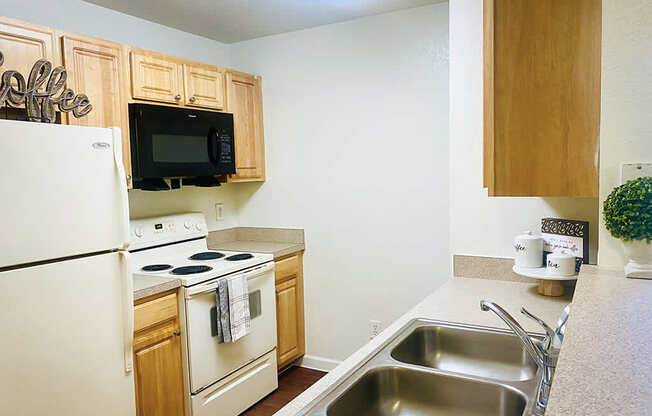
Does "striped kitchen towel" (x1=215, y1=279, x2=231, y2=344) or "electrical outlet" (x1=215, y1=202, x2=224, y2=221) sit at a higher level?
"electrical outlet" (x1=215, y1=202, x2=224, y2=221)

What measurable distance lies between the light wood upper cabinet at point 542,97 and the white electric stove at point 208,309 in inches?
61.8

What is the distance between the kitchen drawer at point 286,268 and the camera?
3.19m

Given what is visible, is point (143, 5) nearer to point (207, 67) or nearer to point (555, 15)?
point (207, 67)

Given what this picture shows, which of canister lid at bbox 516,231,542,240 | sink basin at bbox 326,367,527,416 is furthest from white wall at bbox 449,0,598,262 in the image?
sink basin at bbox 326,367,527,416

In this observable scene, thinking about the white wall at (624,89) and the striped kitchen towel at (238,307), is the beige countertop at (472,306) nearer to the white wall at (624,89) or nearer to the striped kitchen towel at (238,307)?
the white wall at (624,89)

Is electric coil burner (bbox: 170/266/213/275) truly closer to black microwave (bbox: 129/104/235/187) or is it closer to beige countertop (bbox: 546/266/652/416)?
black microwave (bbox: 129/104/235/187)

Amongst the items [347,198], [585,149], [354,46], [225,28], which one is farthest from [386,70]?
[585,149]

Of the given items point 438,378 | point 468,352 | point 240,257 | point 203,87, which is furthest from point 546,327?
point 203,87

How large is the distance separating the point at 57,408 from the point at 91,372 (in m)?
0.17

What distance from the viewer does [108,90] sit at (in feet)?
7.86

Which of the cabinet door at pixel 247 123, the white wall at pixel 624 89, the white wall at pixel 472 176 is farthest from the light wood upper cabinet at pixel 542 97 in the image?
the cabinet door at pixel 247 123

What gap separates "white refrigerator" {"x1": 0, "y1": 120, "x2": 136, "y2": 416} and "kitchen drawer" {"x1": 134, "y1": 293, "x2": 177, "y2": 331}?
5.9 inches

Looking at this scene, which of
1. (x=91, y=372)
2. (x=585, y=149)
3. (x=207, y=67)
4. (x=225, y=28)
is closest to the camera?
(x=585, y=149)

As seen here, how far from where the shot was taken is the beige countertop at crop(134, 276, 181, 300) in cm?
219
